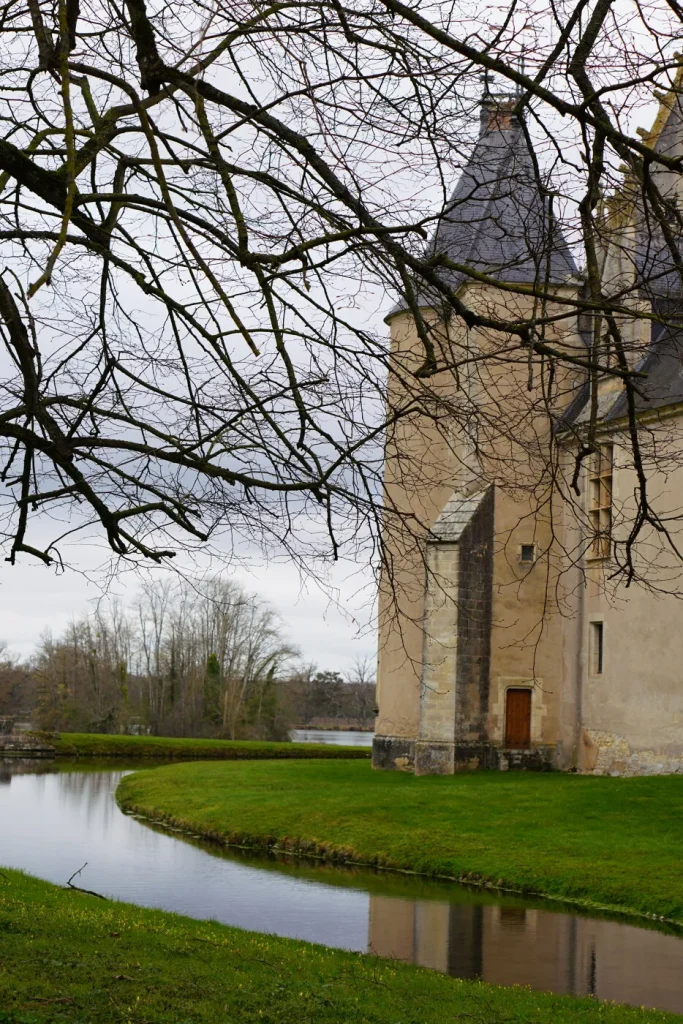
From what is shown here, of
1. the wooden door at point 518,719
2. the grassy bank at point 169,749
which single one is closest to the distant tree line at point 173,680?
the grassy bank at point 169,749

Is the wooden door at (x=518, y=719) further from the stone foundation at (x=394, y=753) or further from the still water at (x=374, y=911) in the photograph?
the still water at (x=374, y=911)

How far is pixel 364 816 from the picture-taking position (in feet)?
62.0

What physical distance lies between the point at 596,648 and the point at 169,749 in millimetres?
25542

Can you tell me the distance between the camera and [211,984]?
7051mm

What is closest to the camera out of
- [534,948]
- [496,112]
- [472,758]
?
[496,112]

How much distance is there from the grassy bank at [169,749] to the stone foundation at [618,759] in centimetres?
2325

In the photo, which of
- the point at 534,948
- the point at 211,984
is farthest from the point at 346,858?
the point at 211,984

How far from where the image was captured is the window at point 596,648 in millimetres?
22953

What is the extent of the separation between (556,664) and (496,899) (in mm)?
11047

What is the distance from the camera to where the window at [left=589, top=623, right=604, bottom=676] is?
22953mm

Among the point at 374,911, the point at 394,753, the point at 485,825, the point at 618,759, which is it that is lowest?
the point at 374,911

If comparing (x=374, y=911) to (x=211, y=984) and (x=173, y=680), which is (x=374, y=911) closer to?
(x=211, y=984)

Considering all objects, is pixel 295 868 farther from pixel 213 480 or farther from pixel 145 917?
pixel 213 480

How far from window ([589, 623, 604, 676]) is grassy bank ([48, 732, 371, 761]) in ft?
76.8
